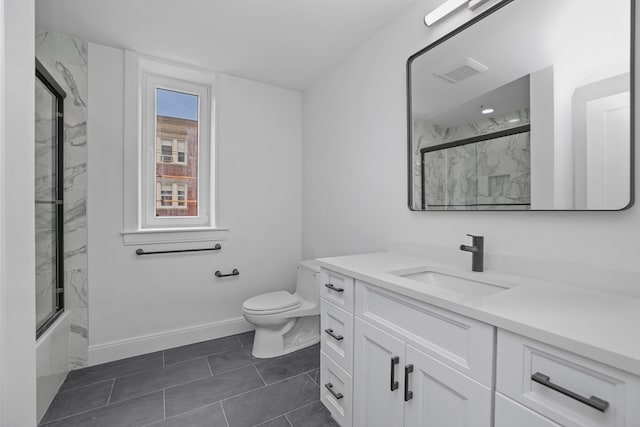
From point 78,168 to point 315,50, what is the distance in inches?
75.0

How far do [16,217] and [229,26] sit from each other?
1709mm

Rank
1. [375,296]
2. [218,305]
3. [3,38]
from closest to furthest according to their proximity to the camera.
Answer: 1. [3,38]
2. [375,296]
3. [218,305]

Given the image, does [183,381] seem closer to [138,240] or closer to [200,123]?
[138,240]

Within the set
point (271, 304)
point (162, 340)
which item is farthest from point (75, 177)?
point (271, 304)

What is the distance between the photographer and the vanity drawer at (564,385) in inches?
23.1

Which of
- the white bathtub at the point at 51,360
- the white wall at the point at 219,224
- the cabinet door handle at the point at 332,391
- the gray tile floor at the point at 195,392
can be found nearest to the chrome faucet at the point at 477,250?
the cabinet door handle at the point at 332,391

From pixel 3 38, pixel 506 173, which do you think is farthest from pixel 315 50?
pixel 3 38

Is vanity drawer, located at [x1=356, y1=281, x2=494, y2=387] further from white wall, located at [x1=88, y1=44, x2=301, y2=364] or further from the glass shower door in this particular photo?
the glass shower door

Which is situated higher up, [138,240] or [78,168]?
[78,168]

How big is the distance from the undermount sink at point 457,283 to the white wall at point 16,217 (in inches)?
50.1

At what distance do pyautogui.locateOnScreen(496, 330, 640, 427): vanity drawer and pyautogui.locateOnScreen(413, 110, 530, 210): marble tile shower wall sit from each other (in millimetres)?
706

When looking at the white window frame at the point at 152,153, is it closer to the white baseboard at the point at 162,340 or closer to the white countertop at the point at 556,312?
the white baseboard at the point at 162,340

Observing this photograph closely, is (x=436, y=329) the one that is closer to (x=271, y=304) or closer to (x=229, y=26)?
(x=271, y=304)

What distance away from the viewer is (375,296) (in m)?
1.25
